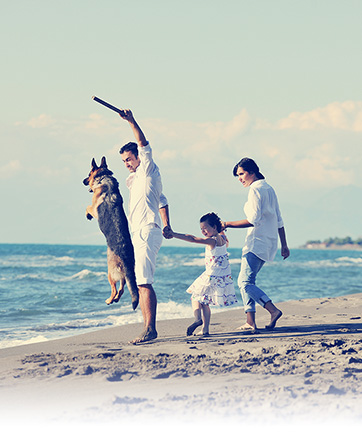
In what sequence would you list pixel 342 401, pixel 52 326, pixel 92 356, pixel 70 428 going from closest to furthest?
pixel 70 428, pixel 342 401, pixel 92 356, pixel 52 326

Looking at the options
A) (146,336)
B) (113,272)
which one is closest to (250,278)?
(146,336)

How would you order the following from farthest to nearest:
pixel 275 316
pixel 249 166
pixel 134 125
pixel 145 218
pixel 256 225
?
1. pixel 275 316
2. pixel 249 166
3. pixel 256 225
4. pixel 145 218
5. pixel 134 125

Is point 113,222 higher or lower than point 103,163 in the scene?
lower

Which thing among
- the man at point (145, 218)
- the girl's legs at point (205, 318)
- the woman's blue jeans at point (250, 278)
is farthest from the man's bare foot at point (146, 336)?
the woman's blue jeans at point (250, 278)

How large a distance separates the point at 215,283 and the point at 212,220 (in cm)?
69

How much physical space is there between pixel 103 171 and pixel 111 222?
0.47 metres

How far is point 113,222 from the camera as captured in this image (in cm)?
550

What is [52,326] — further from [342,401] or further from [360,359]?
[342,401]

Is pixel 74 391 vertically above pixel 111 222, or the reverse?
pixel 111 222

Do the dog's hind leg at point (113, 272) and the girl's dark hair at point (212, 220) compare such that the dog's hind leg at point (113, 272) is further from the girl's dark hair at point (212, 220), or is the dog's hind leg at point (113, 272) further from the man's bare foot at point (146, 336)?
the girl's dark hair at point (212, 220)

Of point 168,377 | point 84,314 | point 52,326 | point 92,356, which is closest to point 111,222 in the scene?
point 92,356

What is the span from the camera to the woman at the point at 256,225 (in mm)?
6375

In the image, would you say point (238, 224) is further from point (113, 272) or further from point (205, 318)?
point (113, 272)

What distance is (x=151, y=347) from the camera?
5.70 m
